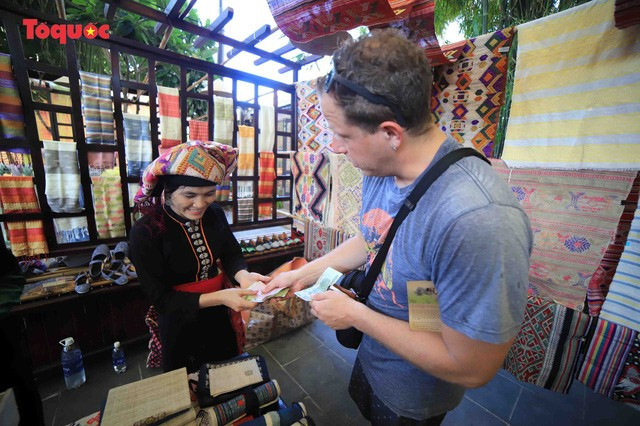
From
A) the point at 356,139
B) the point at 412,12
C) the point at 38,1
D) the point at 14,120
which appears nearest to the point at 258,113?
the point at 14,120

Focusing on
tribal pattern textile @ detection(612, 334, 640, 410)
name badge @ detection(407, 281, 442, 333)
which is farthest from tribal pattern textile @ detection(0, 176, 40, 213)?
tribal pattern textile @ detection(612, 334, 640, 410)

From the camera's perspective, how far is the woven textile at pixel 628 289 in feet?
6.74

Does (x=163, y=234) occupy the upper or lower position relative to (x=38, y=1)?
lower

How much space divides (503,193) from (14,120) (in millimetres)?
4441

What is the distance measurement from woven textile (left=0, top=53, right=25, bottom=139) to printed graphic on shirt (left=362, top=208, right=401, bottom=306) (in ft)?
12.9

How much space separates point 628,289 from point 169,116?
5283 millimetres

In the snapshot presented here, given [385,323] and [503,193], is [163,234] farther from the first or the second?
[503,193]

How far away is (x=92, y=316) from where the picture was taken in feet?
10.2

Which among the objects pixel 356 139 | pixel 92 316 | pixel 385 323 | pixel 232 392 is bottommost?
pixel 92 316

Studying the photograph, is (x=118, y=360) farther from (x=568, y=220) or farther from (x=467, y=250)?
(x=568, y=220)

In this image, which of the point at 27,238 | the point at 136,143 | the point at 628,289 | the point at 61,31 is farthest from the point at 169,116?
the point at 628,289

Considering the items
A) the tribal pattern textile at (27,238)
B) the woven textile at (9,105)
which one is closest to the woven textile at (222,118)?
the woven textile at (9,105)

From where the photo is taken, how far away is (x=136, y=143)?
3514mm

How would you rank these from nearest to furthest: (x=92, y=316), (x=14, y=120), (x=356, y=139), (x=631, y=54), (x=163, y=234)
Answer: (x=356, y=139) → (x=631, y=54) → (x=163, y=234) → (x=14, y=120) → (x=92, y=316)
